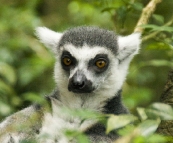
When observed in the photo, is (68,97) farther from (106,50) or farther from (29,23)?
(29,23)

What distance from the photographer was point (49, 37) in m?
4.67

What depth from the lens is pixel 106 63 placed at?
4336mm

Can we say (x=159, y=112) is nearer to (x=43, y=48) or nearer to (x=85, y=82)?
(x=85, y=82)

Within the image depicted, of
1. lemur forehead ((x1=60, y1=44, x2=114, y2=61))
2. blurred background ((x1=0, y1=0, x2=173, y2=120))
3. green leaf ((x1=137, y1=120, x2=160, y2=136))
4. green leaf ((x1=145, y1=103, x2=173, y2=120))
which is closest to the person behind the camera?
green leaf ((x1=137, y1=120, x2=160, y2=136))

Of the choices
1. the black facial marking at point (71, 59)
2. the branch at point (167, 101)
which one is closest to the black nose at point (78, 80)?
the black facial marking at point (71, 59)

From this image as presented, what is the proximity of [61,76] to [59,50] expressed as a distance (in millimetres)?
342

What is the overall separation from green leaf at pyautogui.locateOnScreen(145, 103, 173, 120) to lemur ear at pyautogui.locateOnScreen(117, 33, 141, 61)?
224 cm

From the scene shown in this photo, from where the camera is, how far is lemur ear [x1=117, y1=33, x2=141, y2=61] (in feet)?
14.6

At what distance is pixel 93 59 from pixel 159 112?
2.06m

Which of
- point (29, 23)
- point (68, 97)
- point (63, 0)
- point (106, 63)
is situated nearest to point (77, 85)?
point (68, 97)

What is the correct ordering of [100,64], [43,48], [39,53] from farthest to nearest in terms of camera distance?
[43,48]
[39,53]
[100,64]

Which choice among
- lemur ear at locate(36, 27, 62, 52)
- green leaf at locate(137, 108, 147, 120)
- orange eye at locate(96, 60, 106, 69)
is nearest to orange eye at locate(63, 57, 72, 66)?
orange eye at locate(96, 60, 106, 69)

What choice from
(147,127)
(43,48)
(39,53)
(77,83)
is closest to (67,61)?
(77,83)

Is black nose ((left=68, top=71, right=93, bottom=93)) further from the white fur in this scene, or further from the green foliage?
the green foliage
